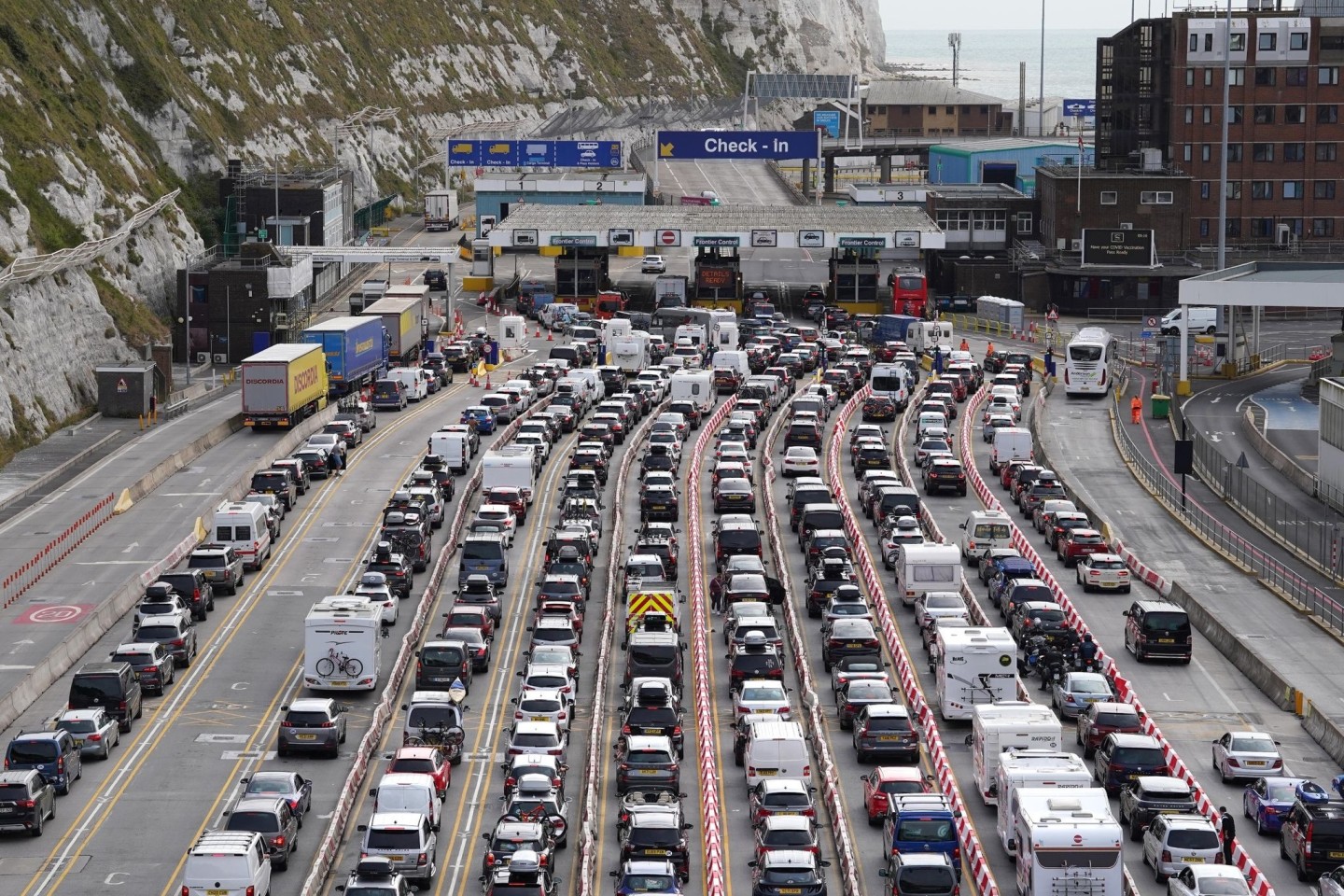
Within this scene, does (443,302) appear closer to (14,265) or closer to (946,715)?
(14,265)

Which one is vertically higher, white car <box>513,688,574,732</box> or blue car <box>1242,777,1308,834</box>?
white car <box>513,688,574,732</box>

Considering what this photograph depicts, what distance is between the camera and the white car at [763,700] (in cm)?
4875

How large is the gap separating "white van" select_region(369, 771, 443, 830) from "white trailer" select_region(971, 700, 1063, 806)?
1050 cm

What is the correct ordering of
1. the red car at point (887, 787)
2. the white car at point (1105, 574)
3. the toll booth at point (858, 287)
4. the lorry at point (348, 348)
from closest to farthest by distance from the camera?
the red car at point (887, 787), the white car at point (1105, 574), the lorry at point (348, 348), the toll booth at point (858, 287)

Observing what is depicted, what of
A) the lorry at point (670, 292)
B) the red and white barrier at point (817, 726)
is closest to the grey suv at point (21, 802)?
the red and white barrier at point (817, 726)

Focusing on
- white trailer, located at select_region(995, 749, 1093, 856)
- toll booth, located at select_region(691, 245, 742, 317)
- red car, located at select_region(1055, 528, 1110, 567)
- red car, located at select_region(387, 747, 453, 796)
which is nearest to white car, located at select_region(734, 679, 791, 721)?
red car, located at select_region(387, 747, 453, 796)

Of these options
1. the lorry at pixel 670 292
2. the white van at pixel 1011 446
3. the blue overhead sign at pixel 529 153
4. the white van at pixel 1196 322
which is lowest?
the white van at pixel 1011 446

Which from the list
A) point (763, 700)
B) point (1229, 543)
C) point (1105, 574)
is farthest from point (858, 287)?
point (763, 700)

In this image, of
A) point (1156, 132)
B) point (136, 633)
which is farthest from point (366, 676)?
point (1156, 132)

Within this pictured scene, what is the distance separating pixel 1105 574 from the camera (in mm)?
63656

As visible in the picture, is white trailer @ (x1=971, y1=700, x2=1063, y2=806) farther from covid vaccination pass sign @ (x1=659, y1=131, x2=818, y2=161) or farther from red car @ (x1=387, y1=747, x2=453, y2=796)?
covid vaccination pass sign @ (x1=659, y1=131, x2=818, y2=161)

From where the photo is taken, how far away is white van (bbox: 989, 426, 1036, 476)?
266 feet

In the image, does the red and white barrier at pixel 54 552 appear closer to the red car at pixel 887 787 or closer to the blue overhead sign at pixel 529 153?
the red car at pixel 887 787

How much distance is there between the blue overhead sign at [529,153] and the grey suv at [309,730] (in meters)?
127
